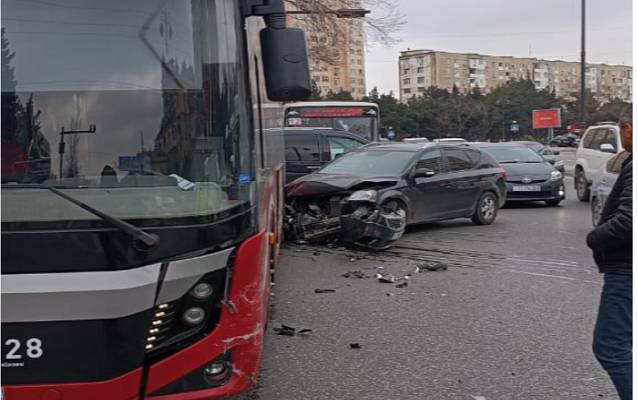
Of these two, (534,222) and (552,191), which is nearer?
(534,222)

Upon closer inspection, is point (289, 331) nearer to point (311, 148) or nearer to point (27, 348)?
point (27, 348)

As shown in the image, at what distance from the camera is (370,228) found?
957 cm

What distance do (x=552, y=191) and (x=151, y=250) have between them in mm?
14151

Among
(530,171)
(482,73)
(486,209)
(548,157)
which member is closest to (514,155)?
(530,171)

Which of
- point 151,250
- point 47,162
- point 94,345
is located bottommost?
point 94,345

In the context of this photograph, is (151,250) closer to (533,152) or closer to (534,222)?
(534,222)

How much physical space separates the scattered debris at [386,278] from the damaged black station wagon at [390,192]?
1.21m

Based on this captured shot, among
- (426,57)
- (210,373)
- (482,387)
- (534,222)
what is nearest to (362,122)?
(534,222)

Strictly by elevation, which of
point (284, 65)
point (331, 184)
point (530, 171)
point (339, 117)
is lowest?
point (530, 171)

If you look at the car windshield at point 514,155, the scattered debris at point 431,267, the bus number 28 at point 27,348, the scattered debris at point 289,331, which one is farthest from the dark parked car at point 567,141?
the bus number 28 at point 27,348

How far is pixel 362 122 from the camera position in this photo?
2256 centimetres

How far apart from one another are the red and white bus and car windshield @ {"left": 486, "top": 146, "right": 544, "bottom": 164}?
13.9m

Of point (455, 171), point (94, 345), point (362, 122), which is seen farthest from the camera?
point (362, 122)

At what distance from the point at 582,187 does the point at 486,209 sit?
4650 millimetres
